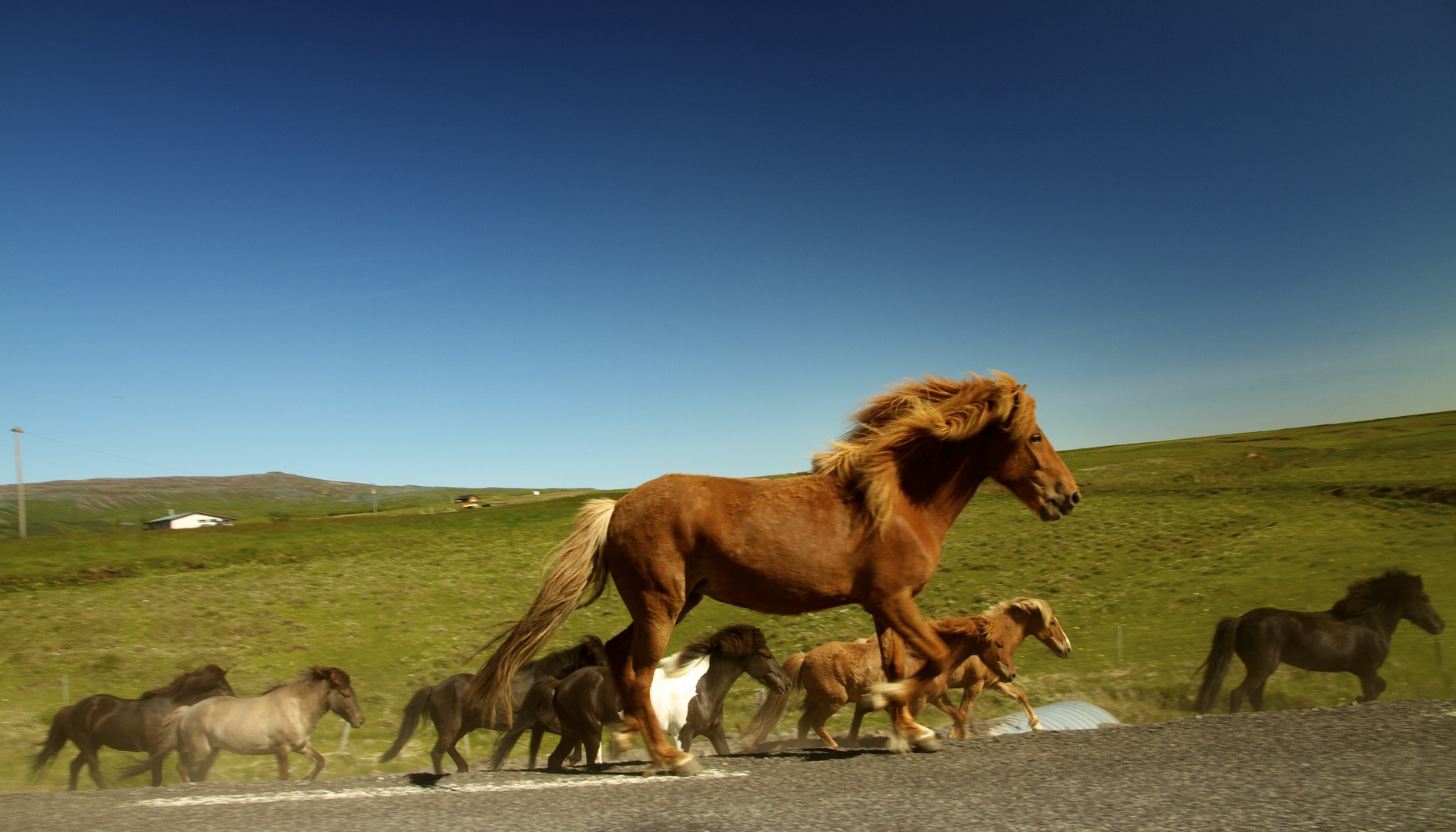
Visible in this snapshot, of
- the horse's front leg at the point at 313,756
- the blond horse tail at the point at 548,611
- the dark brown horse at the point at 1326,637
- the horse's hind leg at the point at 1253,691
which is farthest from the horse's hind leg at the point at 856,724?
the horse's front leg at the point at 313,756

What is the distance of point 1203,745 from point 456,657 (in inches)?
392

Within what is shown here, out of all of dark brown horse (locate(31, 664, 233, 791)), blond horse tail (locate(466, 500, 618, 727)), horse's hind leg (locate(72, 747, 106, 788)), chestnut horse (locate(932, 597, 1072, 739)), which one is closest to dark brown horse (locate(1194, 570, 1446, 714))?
chestnut horse (locate(932, 597, 1072, 739))

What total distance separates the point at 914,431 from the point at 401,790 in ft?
13.2

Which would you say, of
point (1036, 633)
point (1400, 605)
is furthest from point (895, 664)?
point (1400, 605)

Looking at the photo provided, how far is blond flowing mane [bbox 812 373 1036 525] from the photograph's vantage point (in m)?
5.48

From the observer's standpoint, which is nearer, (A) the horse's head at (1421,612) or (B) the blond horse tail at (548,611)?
(B) the blond horse tail at (548,611)

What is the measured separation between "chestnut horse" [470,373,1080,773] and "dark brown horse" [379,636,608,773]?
2721mm

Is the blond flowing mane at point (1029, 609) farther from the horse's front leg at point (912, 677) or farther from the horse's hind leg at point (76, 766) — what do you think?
the horse's hind leg at point (76, 766)

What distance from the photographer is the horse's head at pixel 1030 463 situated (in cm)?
575

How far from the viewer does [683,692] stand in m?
8.68

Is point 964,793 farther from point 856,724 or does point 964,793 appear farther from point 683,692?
point 683,692

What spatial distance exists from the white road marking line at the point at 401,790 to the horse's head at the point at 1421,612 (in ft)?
28.9

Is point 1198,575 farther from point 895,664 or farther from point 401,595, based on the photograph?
point 401,595

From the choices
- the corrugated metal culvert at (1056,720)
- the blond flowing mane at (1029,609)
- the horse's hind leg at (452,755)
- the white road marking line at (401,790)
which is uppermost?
the blond flowing mane at (1029,609)
